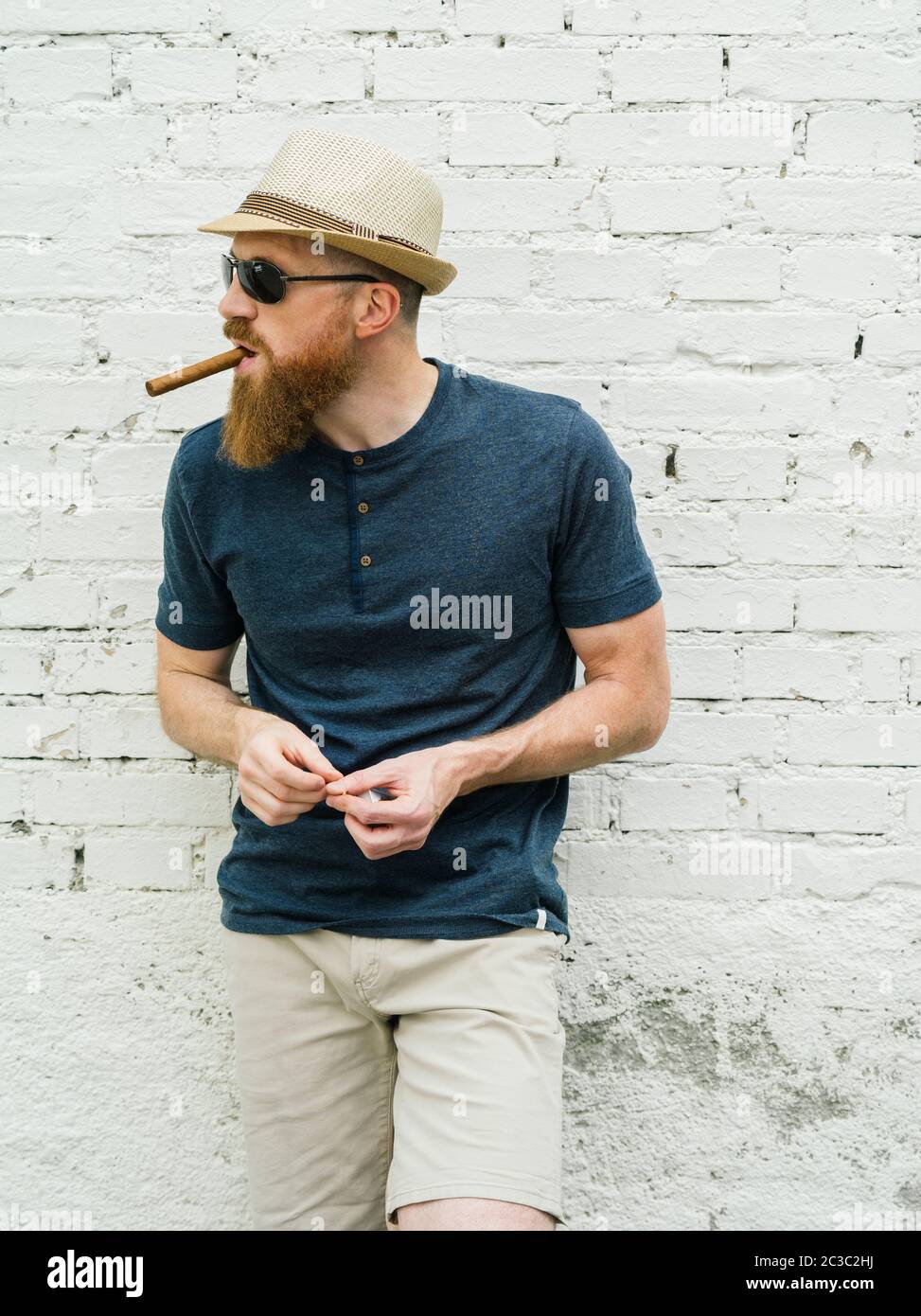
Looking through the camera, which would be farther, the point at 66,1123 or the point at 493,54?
the point at 66,1123

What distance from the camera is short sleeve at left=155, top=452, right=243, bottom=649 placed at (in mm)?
1994

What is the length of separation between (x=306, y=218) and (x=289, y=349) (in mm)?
194

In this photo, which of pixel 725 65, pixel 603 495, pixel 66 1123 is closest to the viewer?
pixel 603 495

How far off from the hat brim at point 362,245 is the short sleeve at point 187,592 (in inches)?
15.1

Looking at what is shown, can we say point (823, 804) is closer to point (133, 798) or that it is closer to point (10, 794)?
point (133, 798)

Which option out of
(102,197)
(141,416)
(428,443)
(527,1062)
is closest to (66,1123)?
(527,1062)

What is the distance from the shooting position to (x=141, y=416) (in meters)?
2.35

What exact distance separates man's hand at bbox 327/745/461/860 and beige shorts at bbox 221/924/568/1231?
0.83 feet

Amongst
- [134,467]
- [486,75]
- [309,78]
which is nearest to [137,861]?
[134,467]

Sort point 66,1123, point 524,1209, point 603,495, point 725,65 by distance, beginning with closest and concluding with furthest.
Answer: point 524,1209 < point 603,495 < point 725,65 < point 66,1123

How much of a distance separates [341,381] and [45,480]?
0.80m

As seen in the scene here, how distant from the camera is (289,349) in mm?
1868

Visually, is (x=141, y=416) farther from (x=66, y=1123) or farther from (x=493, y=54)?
(x=66, y=1123)

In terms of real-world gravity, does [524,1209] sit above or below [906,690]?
below
